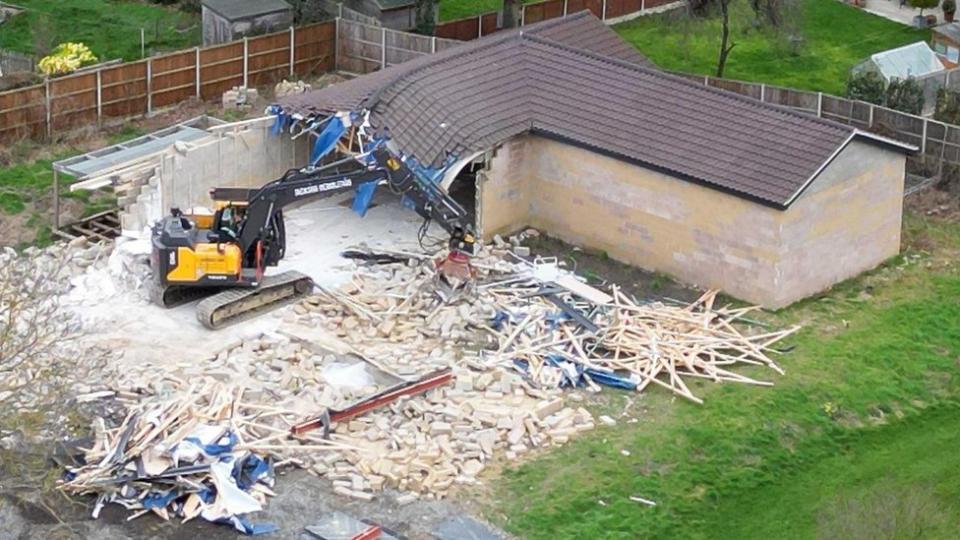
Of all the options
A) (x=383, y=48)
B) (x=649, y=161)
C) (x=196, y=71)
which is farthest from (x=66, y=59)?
(x=649, y=161)

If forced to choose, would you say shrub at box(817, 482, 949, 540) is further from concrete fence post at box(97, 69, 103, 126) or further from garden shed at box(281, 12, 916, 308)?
concrete fence post at box(97, 69, 103, 126)

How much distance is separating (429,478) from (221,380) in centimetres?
445

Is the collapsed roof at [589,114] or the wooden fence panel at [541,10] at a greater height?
the collapsed roof at [589,114]

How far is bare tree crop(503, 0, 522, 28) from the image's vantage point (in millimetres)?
48219

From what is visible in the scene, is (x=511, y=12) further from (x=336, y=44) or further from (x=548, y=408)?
(x=548, y=408)

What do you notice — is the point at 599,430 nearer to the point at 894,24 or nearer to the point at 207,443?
the point at 207,443

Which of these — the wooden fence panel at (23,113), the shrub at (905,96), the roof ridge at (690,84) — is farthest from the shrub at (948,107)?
the wooden fence panel at (23,113)

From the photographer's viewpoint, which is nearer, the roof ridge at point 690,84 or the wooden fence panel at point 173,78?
the roof ridge at point 690,84

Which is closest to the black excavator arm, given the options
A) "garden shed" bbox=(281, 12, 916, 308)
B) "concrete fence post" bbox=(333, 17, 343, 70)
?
"garden shed" bbox=(281, 12, 916, 308)

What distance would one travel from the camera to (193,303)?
30891 millimetres

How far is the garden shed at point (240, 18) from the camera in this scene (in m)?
45.8

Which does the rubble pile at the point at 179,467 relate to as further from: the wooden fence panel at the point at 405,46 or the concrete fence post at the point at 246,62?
the wooden fence panel at the point at 405,46

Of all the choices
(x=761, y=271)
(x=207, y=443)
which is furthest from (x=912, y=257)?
(x=207, y=443)

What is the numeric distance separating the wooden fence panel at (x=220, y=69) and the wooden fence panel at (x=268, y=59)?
36 cm
